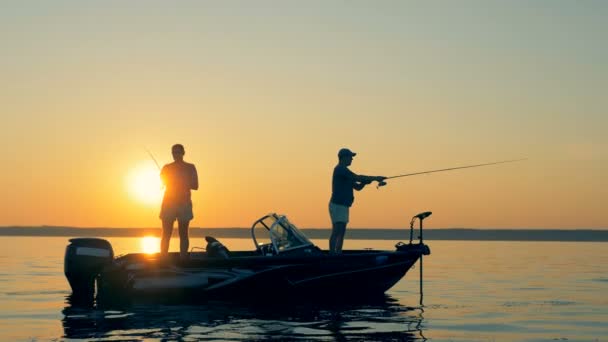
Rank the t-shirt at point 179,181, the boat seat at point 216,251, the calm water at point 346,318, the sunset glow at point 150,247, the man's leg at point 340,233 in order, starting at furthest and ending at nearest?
the sunset glow at point 150,247, the boat seat at point 216,251, the man's leg at point 340,233, the t-shirt at point 179,181, the calm water at point 346,318

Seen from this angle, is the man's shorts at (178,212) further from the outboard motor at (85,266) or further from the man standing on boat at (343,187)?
the man standing on boat at (343,187)

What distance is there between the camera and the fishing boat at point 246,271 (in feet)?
63.6

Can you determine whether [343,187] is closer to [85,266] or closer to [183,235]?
[183,235]

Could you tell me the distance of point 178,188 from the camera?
728 inches

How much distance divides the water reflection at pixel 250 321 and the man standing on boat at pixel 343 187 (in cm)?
175

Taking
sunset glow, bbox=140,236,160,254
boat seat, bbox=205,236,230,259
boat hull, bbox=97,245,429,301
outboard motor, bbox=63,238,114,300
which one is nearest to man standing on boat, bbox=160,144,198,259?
boat hull, bbox=97,245,429,301

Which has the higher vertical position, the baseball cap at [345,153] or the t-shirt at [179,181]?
the baseball cap at [345,153]

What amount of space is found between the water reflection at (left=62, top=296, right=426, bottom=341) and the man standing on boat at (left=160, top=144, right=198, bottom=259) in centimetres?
176

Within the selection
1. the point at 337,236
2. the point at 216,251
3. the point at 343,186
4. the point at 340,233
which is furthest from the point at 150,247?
the point at 343,186

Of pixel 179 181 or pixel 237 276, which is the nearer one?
pixel 179 181

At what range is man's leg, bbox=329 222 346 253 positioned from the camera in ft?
63.6

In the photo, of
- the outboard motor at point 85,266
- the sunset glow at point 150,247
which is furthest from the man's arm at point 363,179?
the sunset glow at point 150,247

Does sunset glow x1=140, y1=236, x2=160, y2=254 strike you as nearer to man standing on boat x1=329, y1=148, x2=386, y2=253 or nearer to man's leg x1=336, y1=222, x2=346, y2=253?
man's leg x1=336, y1=222, x2=346, y2=253

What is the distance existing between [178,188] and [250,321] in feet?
11.1
